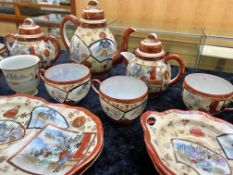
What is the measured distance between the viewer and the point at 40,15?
4.05 feet

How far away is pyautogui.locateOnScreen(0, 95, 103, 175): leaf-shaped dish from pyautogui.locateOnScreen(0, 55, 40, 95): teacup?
0.03 m

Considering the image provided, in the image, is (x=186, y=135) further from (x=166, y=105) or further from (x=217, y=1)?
(x=217, y=1)

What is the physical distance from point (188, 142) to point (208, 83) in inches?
7.8

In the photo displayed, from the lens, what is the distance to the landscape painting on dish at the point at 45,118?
429 mm

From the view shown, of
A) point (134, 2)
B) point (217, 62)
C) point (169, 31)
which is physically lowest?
point (217, 62)

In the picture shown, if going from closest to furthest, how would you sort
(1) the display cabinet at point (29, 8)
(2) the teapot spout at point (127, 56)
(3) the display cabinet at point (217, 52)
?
(2) the teapot spout at point (127, 56) < (3) the display cabinet at point (217, 52) < (1) the display cabinet at point (29, 8)

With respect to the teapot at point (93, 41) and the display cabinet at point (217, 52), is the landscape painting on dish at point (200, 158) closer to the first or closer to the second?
the teapot at point (93, 41)

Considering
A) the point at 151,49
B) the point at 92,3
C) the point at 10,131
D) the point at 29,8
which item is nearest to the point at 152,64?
the point at 151,49

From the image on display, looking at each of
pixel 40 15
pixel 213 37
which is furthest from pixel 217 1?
pixel 40 15

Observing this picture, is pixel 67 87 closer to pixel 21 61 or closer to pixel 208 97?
pixel 21 61

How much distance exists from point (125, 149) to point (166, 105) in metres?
0.19

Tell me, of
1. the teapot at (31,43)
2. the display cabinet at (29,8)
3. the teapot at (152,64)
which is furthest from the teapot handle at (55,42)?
the display cabinet at (29,8)

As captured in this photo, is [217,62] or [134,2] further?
[134,2]

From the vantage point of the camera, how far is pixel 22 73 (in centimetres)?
47
